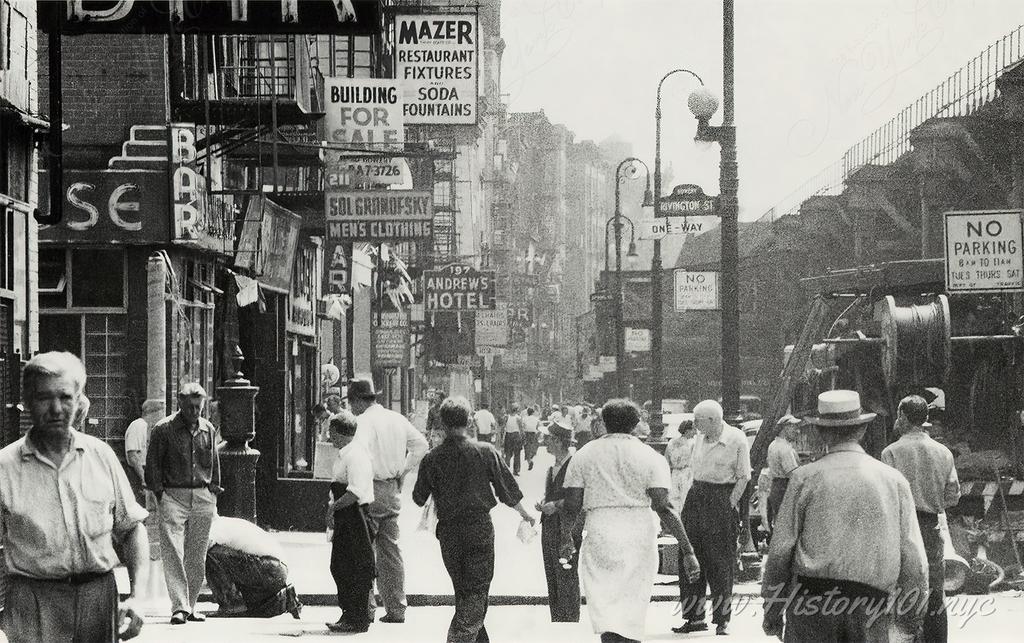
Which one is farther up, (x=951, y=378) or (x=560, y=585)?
(x=951, y=378)

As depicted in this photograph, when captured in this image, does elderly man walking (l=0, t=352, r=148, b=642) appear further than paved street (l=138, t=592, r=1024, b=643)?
No

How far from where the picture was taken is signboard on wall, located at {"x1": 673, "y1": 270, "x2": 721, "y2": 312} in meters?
31.2

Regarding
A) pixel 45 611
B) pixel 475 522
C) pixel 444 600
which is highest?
pixel 45 611

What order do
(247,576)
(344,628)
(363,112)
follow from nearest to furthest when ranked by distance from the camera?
(344,628) → (247,576) → (363,112)

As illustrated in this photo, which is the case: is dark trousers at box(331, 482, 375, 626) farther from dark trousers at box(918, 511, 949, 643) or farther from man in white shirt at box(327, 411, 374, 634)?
dark trousers at box(918, 511, 949, 643)

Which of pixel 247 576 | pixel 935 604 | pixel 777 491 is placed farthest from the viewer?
pixel 777 491

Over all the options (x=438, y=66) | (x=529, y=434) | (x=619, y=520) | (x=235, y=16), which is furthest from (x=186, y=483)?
(x=529, y=434)

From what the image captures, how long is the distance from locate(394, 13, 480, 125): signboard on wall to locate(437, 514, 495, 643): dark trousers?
1315 centimetres

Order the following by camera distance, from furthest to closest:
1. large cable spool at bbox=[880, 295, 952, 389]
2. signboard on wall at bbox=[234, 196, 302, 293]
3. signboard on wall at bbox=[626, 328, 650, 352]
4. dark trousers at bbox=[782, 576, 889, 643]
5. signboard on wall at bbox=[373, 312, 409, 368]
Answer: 1. signboard on wall at bbox=[626, 328, 650, 352]
2. signboard on wall at bbox=[373, 312, 409, 368]
3. signboard on wall at bbox=[234, 196, 302, 293]
4. large cable spool at bbox=[880, 295, 952, 389]
5. dark trousers at bbox=[782, 576, 889, 643]

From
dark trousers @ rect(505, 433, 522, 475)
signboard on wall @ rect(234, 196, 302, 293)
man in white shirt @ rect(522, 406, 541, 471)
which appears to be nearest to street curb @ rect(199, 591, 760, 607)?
signboard on wall @ rect(234, 196, 302, 293)

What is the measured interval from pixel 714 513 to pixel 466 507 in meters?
2.56

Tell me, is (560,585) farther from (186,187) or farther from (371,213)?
(371,213)

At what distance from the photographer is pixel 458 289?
44.2 m

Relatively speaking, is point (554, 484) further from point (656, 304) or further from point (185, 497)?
point (656, 304)
